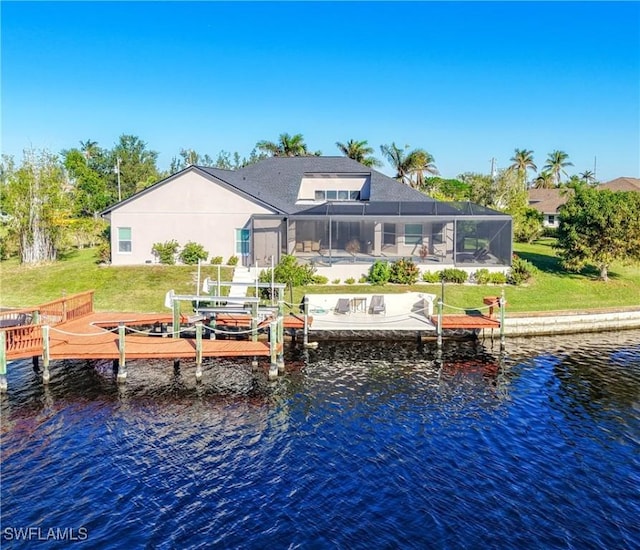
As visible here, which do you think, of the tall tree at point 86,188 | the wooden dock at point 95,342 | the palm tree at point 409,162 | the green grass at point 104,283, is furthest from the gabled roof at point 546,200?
the tall tree at point 86,188

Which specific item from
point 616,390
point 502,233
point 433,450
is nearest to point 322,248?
point 502,233

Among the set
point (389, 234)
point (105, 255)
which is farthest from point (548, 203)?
point (105, 255)

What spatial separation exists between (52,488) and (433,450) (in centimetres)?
859

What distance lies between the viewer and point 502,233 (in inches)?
1239

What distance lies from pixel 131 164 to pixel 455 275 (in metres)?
70.9

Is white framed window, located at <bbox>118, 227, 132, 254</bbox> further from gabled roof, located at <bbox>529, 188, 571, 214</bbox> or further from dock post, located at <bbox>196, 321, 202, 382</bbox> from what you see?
gabled roof, located at <bbox>529, 188, 571, 214</bbox>

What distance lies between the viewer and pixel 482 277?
30.6 meters

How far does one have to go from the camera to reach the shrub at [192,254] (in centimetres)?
3356

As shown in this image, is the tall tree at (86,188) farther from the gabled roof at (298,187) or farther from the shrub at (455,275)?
the shrub at (455,275)

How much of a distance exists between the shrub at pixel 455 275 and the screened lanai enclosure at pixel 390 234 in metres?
0.75

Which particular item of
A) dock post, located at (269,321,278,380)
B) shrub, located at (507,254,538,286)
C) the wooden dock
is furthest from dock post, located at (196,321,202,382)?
shrub, located at (507,254,538,286)

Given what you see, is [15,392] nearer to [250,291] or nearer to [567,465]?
[250,291]

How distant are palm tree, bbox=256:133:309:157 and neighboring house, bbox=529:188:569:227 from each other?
88.0 ft

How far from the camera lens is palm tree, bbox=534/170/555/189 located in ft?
306
